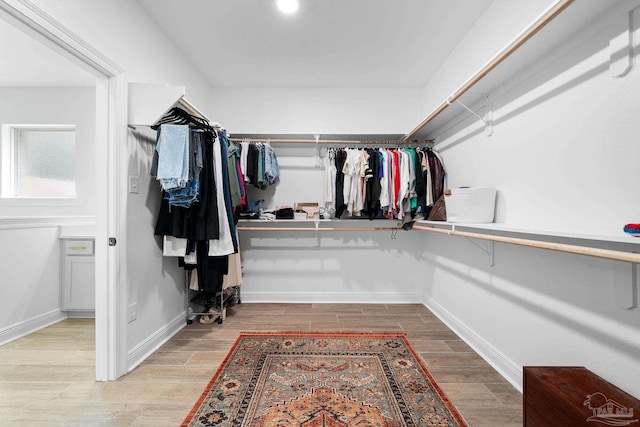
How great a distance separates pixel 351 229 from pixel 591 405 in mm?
2161

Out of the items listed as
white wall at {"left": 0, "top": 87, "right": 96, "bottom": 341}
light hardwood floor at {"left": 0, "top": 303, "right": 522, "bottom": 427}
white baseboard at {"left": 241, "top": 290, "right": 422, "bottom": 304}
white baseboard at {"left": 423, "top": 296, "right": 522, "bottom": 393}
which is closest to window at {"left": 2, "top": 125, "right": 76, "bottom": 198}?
white wall at {"left": 0, "top": 87, "right": 96, "bottom": 341}

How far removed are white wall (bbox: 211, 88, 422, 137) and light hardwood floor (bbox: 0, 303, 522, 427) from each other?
217 centimetres

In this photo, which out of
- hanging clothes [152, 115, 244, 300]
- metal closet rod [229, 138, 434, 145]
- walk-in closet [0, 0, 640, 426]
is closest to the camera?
walk-in closet [0, 0, 640, 426]

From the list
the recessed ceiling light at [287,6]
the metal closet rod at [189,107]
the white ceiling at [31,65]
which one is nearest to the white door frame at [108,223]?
the metal closet rod at [189,107]

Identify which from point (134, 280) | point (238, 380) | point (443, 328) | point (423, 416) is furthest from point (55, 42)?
point (443, 328)

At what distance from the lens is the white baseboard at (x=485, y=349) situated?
1697mm

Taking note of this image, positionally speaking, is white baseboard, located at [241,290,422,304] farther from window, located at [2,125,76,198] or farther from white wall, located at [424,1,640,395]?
window, located at [2,125,76,198]

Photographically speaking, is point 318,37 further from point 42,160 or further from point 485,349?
point 42,160

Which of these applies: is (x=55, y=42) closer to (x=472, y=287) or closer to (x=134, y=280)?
(x=134, y=280)

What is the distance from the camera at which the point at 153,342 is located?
2084 millimetres

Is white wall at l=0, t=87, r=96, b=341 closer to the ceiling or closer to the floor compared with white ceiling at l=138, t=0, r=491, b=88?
closer to the floor

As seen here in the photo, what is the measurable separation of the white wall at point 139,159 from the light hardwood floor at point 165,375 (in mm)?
238

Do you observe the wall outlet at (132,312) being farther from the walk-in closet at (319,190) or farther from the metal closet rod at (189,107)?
the metal closet rod at (189,107)

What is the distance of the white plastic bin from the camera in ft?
6.07
